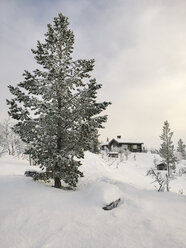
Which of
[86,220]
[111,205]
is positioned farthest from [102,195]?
[86,220]

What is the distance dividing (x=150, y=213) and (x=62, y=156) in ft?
17.0

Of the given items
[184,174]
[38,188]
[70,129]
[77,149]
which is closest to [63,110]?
[70,129]

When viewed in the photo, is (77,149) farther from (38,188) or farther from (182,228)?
(182,228)

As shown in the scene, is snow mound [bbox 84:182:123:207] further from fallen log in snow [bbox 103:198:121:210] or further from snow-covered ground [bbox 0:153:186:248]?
fallen log in snow [bbox 103:198:121:210]

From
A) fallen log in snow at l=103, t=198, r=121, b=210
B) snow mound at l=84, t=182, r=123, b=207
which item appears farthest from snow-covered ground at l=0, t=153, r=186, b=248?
fallen log in snow at l=103, t=198, r=121, b=210

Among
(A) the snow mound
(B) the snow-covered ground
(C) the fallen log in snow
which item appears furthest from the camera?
(A) the snow mound

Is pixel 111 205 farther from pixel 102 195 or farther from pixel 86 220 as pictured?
pixel 86 220

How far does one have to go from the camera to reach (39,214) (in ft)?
20.5

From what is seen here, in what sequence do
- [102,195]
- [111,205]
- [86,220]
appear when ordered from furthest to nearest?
[102,195]
[111,205]
[86,220]

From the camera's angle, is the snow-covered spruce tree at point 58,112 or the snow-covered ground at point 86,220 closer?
the snow-covered ground at point 86,220

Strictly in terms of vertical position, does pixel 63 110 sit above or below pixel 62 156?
above

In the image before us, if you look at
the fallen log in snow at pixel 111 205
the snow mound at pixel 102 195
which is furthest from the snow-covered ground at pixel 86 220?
the fallen log in snow at pixel 111 205

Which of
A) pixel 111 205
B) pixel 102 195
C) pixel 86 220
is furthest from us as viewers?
pixel 102 195

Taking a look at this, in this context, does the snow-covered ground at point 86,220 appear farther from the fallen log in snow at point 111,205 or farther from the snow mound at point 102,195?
the fallen log in snow at point 111,205
